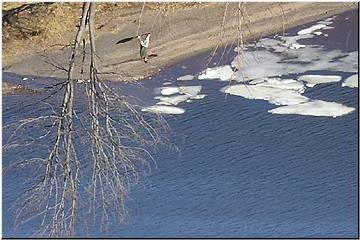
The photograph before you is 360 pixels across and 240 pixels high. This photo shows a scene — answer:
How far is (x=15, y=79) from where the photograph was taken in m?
6.17

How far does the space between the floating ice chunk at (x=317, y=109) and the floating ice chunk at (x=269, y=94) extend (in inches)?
3.3

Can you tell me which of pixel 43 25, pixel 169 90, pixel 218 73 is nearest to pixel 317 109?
pixel 218 73

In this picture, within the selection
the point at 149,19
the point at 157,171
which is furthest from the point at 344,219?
the point at 149,19

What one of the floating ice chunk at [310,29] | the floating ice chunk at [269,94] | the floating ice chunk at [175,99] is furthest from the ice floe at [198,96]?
the floating ice chunk at [310,29]

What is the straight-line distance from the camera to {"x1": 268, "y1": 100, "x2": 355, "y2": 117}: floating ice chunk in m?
5.03

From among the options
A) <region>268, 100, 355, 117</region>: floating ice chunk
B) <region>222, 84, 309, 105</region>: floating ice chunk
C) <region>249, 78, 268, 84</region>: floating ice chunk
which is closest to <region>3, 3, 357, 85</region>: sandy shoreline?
<region>249, 78, 268, 84</region>: floating ice chunk

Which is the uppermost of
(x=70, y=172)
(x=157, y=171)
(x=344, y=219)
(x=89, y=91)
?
(x=89, y=91)

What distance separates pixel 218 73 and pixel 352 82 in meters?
0.98

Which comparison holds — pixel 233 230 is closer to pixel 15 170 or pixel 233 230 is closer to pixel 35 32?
pixel 15 170

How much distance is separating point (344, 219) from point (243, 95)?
5.73 feet

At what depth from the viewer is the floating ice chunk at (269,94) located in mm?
5285

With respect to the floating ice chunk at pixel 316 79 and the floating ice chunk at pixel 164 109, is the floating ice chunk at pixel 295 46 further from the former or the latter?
the floating ice chunk at pixel 164 109

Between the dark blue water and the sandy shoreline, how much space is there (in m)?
0.78

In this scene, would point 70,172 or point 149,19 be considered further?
point 149,19
